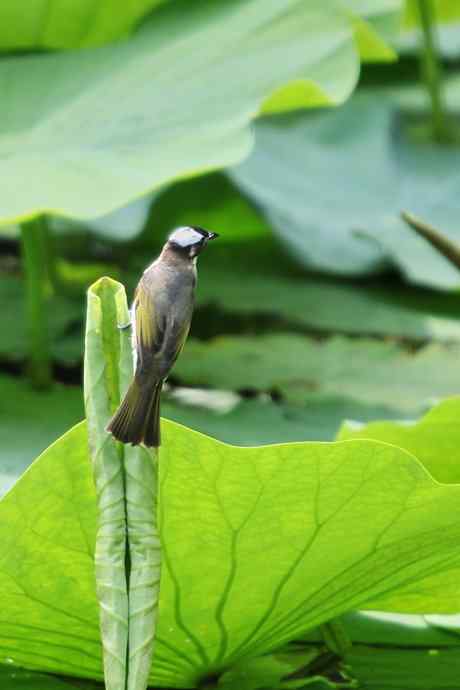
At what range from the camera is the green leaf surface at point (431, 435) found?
0.97 m

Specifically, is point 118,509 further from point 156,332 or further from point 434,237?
point 434,237

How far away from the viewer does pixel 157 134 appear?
1350 mm

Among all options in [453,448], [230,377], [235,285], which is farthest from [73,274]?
[453,448]

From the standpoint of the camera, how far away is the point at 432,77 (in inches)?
82.4

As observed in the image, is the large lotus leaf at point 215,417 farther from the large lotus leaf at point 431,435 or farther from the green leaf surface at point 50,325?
the large lotus leaf at point 431,435

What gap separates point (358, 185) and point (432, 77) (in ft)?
0.69

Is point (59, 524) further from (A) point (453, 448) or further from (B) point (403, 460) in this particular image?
(A) point (453, 448)

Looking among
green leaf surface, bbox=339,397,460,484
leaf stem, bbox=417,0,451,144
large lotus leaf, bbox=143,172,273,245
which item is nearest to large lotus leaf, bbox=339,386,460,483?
green leaf surface, bbox=339,397,460,484

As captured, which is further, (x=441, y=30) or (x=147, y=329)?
(x=441, y=30)

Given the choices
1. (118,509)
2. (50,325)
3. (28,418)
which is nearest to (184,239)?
(118,509)

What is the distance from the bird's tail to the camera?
0.60 metres

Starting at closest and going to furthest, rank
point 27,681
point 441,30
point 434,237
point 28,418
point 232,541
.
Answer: point 232,541 → point 27,681 → point 434,237 → point 28,418 → point 441,30

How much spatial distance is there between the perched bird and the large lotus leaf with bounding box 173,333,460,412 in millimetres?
834

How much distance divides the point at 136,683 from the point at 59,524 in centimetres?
12
